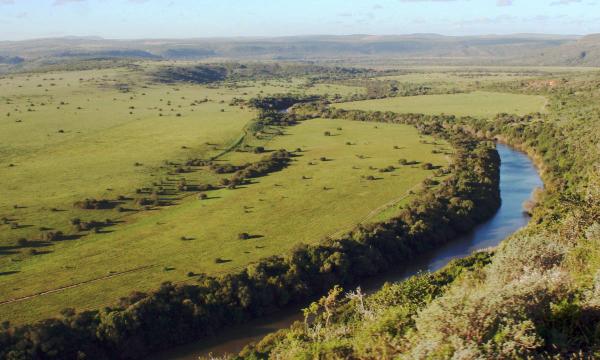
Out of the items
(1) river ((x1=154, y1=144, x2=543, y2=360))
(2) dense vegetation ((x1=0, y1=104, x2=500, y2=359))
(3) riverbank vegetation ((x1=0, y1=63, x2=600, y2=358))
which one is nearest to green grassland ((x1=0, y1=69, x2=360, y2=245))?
(3) riverbank vegetation ((x1=0, y1=63, x2=600, y2=358))

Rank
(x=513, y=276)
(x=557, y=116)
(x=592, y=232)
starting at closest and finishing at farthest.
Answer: (x=513, y=276) → (x=592, y=232) → (x=557, y=116)

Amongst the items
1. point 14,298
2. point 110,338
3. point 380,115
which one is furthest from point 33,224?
point 380,115

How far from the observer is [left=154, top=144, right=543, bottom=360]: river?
4691 cm

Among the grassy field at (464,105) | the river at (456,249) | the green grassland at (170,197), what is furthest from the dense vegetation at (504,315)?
the grassy field at (464,105)

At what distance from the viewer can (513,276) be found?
1169 inches

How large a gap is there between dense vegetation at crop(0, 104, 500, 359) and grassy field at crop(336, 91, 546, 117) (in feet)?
299

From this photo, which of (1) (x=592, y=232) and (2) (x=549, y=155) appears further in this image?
(2) (x=549, y=155)

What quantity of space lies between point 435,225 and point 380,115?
311ft

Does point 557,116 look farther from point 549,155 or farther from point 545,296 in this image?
point 545,296

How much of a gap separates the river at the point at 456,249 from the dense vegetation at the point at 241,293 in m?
1.01

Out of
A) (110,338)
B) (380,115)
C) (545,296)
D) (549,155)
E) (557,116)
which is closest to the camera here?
(545,296)

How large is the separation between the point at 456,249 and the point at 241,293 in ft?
99.6

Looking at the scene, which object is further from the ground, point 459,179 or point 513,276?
point 513,276

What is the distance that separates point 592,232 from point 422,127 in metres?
105
